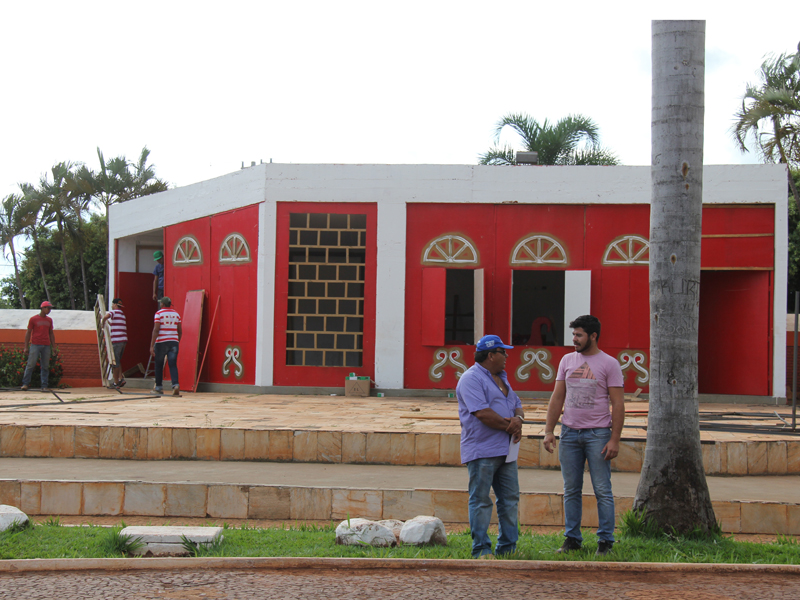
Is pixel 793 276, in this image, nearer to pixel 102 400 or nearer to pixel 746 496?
pixel 746 496

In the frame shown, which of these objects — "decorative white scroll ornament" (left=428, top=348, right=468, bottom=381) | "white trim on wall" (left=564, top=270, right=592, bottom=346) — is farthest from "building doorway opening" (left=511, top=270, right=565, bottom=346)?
"decorative white scroll ornament" (left=428, top=348, right=468, bottom=381)

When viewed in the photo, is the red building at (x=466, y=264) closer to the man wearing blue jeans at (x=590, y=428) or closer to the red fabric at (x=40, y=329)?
the red fabric at (x=40, y=329)

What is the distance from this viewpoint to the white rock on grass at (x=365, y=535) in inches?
194

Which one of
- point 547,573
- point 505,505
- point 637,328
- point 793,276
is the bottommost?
point 547,573

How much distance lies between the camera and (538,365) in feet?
41.2

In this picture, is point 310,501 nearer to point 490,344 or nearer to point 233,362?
point 490,344

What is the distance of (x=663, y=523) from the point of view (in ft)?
16.8

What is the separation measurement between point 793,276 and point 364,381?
15.9 m

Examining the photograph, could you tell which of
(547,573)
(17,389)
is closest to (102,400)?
(17,389)

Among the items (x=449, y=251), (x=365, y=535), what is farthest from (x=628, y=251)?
(x=365, y=535)

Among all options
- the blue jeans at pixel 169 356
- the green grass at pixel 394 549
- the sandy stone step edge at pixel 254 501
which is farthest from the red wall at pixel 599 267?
the green grass at pixel 394 549

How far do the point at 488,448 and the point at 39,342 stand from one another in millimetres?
10847

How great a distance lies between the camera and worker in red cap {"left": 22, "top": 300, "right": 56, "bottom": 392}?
13.0m

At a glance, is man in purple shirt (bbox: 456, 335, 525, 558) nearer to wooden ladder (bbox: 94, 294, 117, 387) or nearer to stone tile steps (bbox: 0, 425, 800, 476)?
stone tile steps (bbox: 0, 425, 800, 476)
